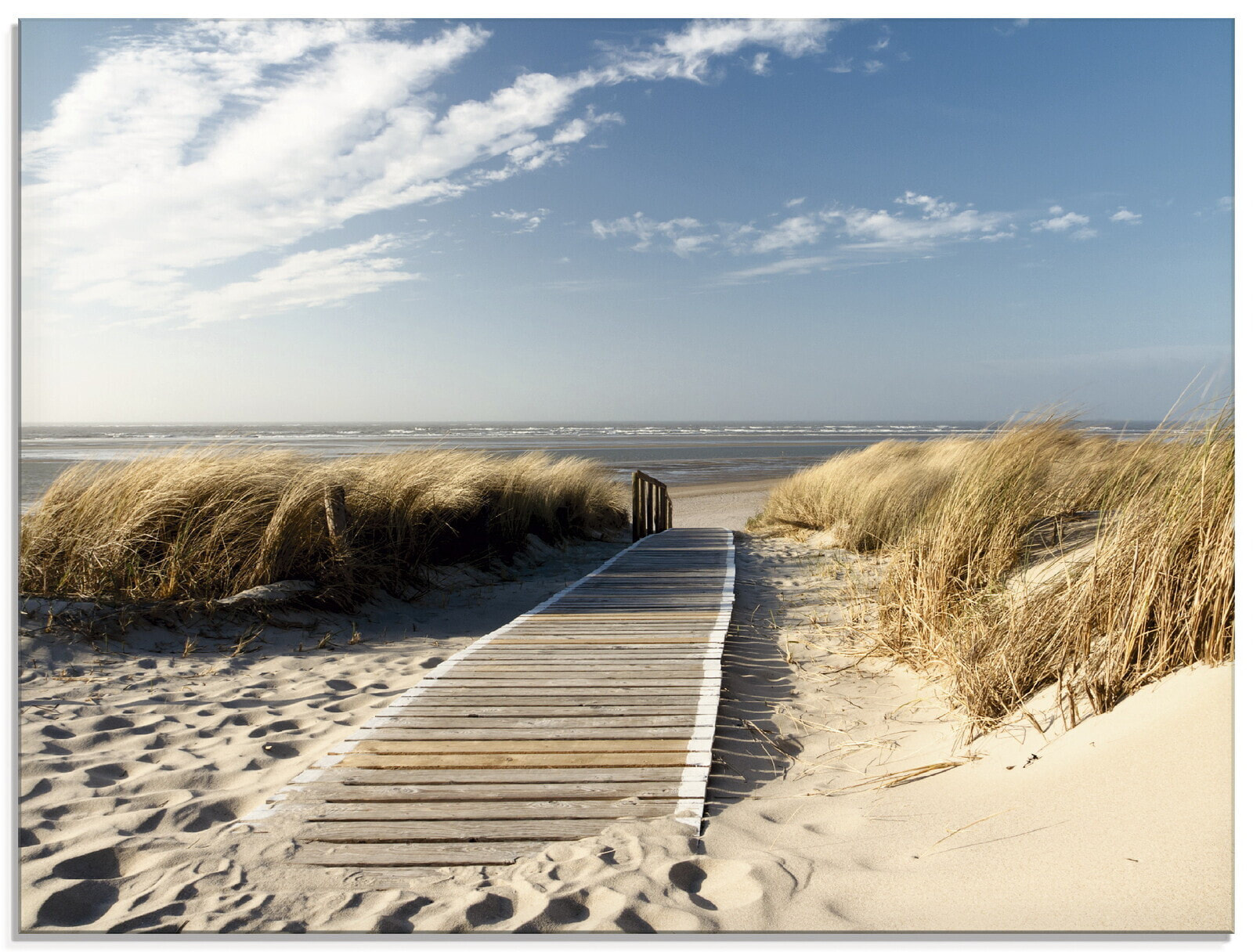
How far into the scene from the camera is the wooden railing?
11391 mm

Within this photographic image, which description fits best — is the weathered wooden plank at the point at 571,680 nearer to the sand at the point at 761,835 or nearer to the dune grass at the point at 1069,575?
the sand at the point at 761,835

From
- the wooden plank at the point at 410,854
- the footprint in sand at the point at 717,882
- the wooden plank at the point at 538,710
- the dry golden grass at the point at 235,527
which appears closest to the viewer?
the footprint in sand at the point at 717,882

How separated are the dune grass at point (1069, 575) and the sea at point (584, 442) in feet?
1.48

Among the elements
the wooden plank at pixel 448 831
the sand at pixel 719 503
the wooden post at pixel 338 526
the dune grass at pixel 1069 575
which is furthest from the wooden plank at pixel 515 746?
the sand at pixel 719 503

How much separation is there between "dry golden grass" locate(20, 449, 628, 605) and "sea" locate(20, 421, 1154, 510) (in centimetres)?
84

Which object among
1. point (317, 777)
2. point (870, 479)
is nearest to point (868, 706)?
point (317, 777)

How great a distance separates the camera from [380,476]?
7.35m

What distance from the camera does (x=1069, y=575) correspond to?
3496 millimetres

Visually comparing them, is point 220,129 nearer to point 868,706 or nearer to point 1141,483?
point 868,706

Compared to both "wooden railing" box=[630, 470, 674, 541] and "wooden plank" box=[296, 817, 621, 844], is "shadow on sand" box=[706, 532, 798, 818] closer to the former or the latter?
"wooden plank" box=[296, 817, 621, 844]

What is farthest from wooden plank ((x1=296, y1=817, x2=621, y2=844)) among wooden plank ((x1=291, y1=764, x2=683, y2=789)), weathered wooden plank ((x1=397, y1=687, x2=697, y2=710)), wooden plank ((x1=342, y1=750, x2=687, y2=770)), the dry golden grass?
the dry golden grass

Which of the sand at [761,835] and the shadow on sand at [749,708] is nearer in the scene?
the sand at [761,835]

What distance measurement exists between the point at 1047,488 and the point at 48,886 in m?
6.43

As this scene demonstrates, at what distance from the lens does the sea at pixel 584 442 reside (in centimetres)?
909
